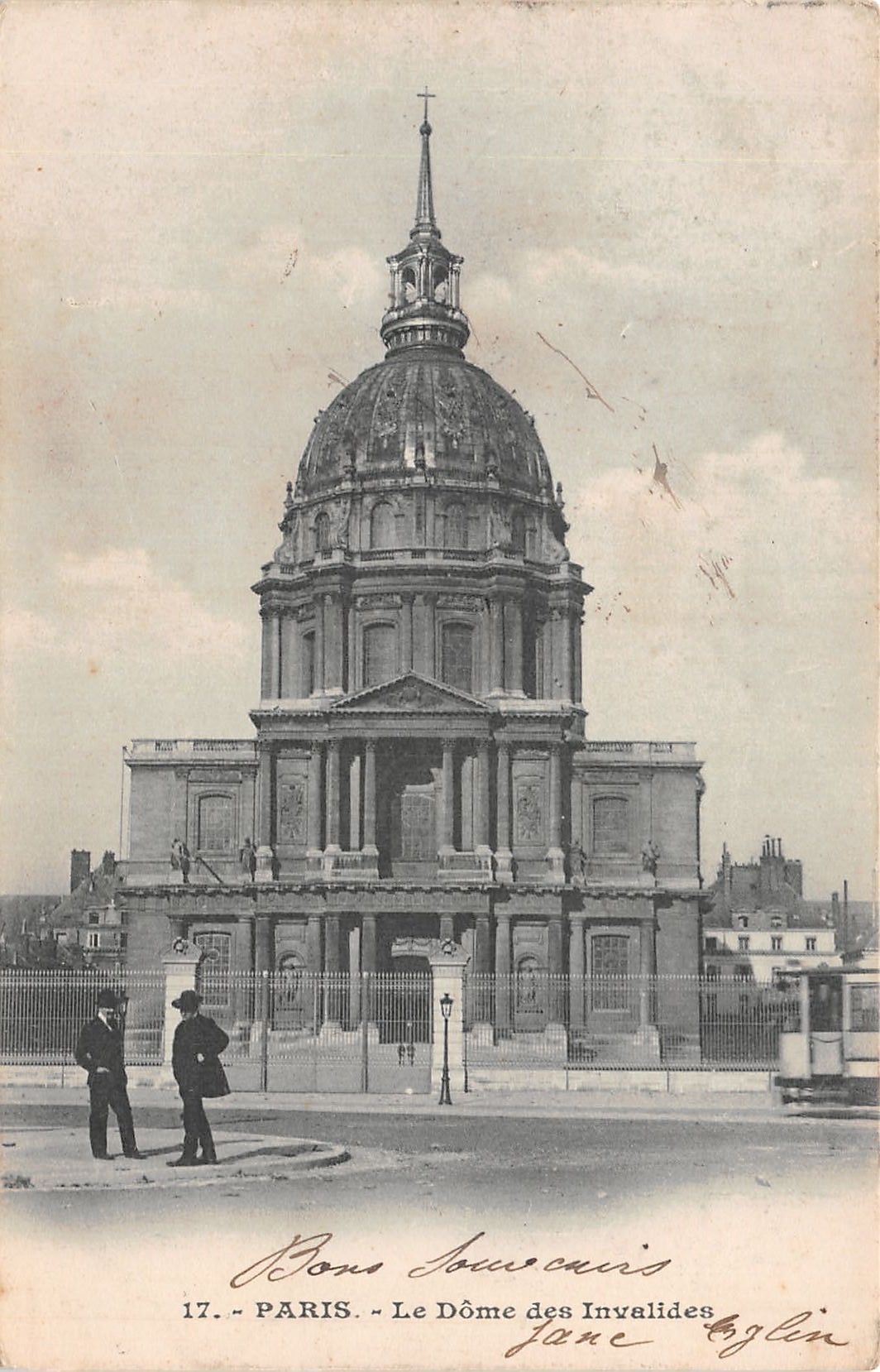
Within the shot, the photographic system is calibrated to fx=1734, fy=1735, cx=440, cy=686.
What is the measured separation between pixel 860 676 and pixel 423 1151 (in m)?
9.20

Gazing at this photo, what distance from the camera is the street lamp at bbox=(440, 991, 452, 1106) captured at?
31.5 metres

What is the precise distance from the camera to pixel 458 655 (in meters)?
53.8

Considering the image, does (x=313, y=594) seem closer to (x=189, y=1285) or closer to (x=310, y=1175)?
(x=310, y=1175)

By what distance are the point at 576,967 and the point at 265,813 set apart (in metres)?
9.97

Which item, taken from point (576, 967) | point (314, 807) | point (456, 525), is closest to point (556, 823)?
point (576, 967)

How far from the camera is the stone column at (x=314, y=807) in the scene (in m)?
49.5

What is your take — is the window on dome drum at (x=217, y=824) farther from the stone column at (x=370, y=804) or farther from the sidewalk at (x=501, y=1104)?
the sidewalk at (x=501, y=1104)

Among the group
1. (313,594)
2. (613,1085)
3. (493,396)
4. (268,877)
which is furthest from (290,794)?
(613,1085)

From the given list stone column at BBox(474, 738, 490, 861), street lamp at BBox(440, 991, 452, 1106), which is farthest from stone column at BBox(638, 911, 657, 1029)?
street lamp at BBox(440, 991, 452, 1106)

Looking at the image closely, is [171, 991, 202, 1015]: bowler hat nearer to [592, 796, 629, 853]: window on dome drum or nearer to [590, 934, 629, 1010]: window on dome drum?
[590, 934, 629, 1010]: window on dome drum

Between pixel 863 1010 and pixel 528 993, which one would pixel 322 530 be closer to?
pixel 528 993

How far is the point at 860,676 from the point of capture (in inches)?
796

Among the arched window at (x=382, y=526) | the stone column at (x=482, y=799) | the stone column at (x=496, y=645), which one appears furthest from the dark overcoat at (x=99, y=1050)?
the arched window at (x=382, y=526)

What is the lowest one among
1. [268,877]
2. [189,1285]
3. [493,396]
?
[189,1285]
